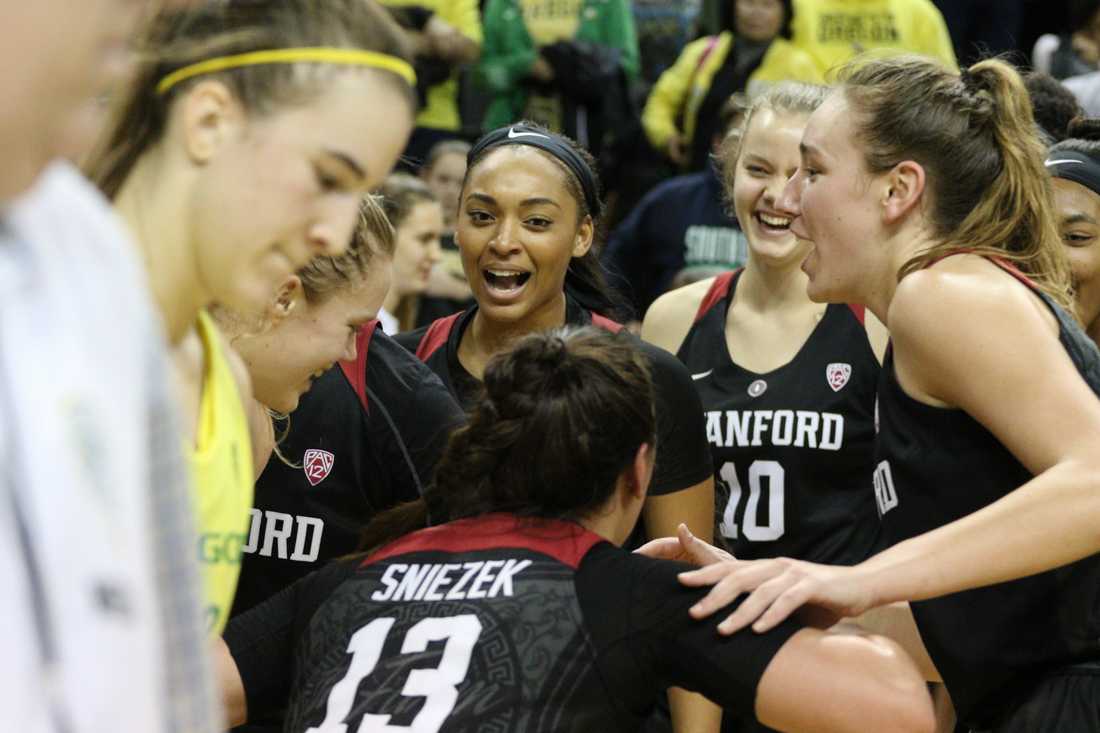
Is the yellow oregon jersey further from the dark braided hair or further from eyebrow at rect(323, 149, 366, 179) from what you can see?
the dark braided hair

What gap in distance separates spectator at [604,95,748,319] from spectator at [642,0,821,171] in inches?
6.4

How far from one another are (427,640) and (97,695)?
129cm

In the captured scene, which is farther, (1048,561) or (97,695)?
(1048,561)

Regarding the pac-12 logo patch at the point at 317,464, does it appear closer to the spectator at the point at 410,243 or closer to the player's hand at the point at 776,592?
the player's hand at the point at 776,592

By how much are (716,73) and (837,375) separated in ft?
11.0

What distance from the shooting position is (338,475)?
11.5 feet

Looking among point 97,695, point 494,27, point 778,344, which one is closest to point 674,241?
point 494,27

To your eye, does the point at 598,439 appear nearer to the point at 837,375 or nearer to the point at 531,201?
the point at 531,201

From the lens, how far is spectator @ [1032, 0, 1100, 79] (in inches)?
274

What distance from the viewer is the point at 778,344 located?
423 cm

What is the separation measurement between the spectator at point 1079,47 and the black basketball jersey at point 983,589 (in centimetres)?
455

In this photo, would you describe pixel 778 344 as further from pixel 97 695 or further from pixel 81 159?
pixel 97 695

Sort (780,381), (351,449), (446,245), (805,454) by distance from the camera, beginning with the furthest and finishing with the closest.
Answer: (446,245) < (780,381) < (805,454) < (351,449)

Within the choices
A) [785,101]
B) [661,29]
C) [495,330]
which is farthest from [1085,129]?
[661,29]
